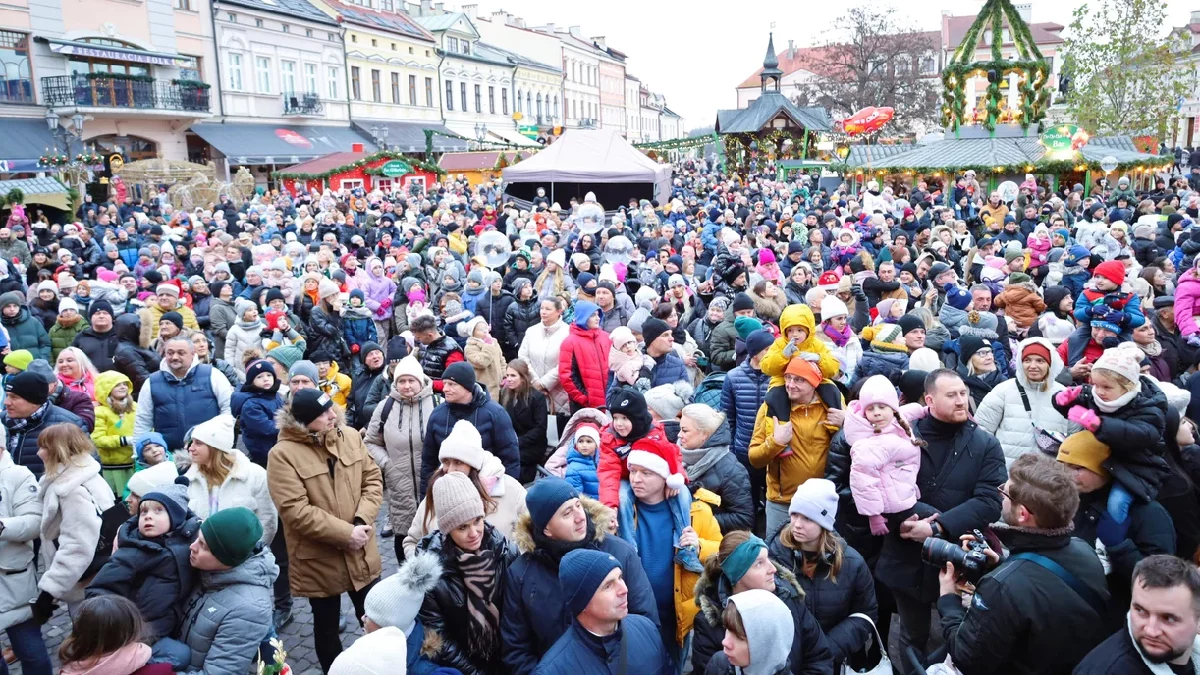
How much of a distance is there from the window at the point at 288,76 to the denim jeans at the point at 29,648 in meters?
34.4

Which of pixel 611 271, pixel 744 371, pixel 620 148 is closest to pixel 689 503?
pixel 744 371

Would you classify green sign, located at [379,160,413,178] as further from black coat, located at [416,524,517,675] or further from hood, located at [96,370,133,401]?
black coat, located at [416,524,517,675]

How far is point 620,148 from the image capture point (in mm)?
20547

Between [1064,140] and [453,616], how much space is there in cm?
2265

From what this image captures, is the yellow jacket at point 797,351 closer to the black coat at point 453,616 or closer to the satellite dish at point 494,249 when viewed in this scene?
the black coat at point 453,616

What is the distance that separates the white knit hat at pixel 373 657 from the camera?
7.79 feet

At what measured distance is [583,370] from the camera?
6113 millimetres

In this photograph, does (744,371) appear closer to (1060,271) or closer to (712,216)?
(1060,271)

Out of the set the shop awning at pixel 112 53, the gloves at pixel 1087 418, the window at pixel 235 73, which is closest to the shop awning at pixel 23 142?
the shop awning at pixel 112 53

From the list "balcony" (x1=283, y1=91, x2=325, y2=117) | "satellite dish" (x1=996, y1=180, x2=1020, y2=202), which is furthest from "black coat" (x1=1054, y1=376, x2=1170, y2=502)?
"balcony" (x1=283, y1=91, x2=325, y2=117)

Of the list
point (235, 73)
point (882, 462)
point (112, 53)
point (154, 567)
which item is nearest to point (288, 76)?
point (235, 73)

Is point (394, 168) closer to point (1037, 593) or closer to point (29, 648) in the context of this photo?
point (29, 648)

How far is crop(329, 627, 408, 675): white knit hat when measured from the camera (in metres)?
2.37

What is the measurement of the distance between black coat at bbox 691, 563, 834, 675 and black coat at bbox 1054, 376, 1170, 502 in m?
1.48
